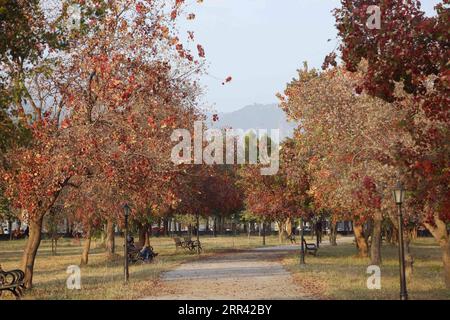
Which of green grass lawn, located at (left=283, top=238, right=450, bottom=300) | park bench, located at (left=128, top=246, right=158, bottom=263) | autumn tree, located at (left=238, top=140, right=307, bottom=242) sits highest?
autumn tree, located at (left=238, top=140, right=307, bottom=242)

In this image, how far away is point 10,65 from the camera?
19.3 metres

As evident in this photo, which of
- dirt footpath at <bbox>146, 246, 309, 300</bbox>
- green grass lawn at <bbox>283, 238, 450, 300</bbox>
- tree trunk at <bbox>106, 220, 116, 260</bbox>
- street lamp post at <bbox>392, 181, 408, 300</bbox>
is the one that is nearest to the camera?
street lamp post at <bbox>392, 181, 408, 300</bbox>

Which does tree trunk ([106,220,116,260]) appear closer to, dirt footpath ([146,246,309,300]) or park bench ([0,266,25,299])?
dirt footpath ([146,246,309,300])

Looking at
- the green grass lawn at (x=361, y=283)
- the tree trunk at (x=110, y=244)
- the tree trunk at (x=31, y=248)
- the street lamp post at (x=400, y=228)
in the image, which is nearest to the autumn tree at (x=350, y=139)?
the street lamp post at (x=400, y=228)

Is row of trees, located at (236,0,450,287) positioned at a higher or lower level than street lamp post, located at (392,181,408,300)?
higher

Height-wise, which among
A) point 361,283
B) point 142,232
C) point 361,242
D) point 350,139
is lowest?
point 361,283

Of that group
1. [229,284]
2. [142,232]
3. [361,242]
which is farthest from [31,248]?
[142,232]

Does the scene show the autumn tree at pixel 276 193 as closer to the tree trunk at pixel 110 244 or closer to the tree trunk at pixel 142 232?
the tree trunk at pixel 142 232

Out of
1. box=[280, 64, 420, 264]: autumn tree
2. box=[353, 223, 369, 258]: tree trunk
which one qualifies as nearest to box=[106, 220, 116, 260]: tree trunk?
box=[280, 64, 420, 264]: autumn tree

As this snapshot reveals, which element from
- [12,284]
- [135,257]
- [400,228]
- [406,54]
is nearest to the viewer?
[406,54]

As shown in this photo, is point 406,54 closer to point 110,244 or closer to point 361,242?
point 361,242

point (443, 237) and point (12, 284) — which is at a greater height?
point (443, 237)
